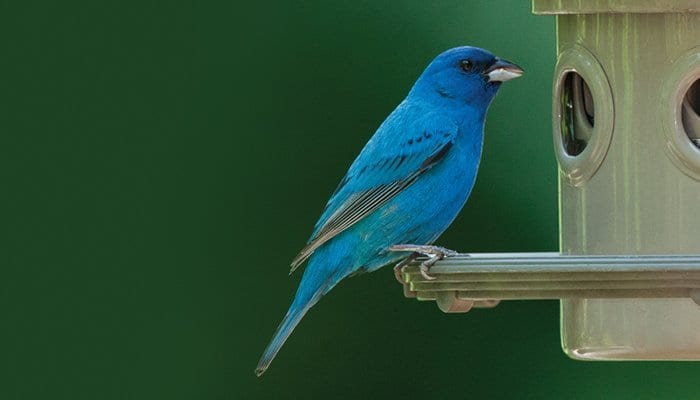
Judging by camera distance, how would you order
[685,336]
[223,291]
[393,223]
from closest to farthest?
1. [685,336]
2. [393,223]
3. [223,291]

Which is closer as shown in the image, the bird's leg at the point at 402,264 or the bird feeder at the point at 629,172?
the bird feeder at the point at 629,172

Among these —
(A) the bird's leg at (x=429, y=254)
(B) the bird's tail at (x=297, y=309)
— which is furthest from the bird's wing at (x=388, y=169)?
(A) the bird's leg at (x=429, y=254)

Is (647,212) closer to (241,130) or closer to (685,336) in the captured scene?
(685,336)

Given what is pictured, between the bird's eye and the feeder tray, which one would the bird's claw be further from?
the bird's eye

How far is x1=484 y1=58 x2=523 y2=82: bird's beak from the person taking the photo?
6145 mm

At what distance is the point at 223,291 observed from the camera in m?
7.60

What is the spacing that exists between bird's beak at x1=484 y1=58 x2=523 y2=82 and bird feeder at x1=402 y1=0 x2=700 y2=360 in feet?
2.01

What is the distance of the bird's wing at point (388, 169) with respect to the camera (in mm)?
5954

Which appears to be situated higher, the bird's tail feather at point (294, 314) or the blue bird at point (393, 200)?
the blue bird at point (393, 200)

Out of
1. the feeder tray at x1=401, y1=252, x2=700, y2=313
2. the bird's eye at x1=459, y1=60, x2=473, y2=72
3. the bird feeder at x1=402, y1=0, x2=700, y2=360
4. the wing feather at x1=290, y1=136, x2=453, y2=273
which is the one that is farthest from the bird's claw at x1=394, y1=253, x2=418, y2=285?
the bird's eye at x1=459, y1=60, x2=473, y2=72

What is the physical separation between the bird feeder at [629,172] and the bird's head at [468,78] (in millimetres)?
765

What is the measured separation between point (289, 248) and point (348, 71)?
2.40 ft

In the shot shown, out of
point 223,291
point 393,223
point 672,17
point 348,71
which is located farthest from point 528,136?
point 672,17

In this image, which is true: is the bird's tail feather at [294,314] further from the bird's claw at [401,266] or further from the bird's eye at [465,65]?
the bird's eye at [465,65]
